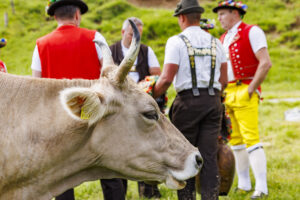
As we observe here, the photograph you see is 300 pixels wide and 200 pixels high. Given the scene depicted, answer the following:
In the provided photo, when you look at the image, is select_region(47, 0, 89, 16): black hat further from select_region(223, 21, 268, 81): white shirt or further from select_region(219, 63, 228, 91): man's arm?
select_region(223, 21, 268, 81): white shirt

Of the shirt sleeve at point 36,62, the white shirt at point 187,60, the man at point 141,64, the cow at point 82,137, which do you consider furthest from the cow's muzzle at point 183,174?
the man at point 141,64

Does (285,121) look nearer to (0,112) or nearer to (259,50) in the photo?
(259,50)

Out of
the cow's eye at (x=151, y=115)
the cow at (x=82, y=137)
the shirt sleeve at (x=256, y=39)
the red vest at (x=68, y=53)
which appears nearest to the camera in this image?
the cow at (x=82, y=137)

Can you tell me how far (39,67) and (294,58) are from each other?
21.0 metres

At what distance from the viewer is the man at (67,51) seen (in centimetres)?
388

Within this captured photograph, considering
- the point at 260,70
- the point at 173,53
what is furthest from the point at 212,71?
the point at 260,70

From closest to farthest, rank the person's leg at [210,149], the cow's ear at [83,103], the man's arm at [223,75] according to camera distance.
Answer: the cow's ear at [83,103] < the person's leg at [210,149] < the man's arm at [223,75]

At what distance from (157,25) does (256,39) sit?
1904cm

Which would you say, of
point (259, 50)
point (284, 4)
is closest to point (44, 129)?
point (259, 50)

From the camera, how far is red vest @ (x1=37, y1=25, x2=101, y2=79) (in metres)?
3.87

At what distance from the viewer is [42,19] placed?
23938mm

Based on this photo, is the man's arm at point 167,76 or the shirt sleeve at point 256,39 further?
the shirt sleeve at point 256,39

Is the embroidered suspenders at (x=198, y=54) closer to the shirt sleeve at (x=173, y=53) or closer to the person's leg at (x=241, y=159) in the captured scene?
the shirt sleeve at (x=173, y=53)

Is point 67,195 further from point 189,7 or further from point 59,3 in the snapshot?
point 189,7
